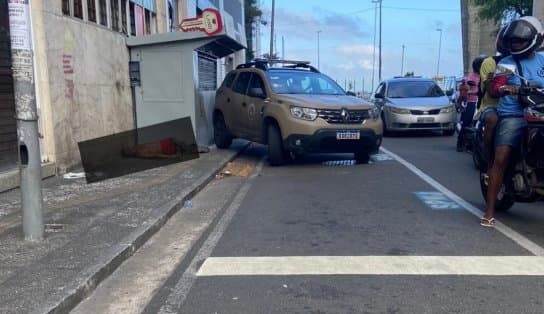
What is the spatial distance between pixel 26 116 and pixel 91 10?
19.7 feet

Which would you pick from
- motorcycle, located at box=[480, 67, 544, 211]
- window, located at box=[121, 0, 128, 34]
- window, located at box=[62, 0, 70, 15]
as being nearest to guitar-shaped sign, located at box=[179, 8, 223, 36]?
window, located at box=[121, 0, 128, 34]

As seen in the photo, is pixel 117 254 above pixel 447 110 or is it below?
below

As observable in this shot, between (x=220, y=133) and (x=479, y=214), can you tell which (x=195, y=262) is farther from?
(x=220, y=133)

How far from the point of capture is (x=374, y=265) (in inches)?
182

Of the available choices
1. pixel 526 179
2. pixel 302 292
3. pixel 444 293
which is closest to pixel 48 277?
pixel 302 292

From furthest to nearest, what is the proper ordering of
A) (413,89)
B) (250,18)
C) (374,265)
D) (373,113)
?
(250,18) → (413,89) → (373,113) → (374,265)

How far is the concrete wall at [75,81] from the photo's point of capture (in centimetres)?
838

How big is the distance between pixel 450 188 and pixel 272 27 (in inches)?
1452

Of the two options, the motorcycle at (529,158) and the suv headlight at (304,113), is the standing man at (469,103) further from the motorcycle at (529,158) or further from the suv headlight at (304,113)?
the motorcycle at (529,158)

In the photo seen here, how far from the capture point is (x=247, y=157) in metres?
12.0

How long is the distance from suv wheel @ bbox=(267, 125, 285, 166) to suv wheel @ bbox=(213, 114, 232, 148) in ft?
8.30

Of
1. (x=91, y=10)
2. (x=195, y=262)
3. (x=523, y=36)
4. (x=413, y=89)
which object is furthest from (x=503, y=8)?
(x=195, y=262)

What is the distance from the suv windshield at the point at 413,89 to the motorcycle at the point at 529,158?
414 inches

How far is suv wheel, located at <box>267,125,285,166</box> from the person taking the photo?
32.6 feet
